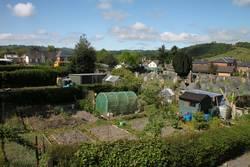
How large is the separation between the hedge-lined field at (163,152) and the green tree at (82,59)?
31.4 meters

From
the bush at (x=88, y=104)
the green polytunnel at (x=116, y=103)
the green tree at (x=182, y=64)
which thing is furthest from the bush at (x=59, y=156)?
the green tree at (x=182, y=64)

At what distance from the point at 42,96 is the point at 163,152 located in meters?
18.1

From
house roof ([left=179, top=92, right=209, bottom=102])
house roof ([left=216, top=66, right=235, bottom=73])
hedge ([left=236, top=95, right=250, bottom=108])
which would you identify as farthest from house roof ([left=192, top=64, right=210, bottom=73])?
house roof ([left=179, top=92, right=209, bottom=102])

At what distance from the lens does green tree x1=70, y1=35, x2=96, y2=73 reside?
1686 inches

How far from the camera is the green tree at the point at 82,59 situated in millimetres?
42812

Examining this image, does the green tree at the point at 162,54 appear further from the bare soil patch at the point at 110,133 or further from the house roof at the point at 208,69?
the bare soil patch at the point at 110,133

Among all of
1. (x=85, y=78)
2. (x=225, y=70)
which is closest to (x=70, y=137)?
(x=85, y=78)

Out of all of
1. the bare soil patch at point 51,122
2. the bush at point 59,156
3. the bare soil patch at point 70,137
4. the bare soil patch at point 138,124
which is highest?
the bush at point 59,156

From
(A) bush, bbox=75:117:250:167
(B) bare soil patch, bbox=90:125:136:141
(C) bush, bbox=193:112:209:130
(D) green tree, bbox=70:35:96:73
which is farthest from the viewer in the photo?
(D) green tree, bbox=70:35:96:73

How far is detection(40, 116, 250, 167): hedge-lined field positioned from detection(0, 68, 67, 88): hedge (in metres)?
26.5

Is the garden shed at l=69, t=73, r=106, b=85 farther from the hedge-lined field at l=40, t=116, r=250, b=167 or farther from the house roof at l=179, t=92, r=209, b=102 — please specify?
the hedge-lined field at l=40, t=116, r=250, b=167

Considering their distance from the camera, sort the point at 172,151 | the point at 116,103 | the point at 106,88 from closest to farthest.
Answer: the point at 172,151 < the point at 116,103 < the point at 106,88

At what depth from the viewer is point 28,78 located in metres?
35.4

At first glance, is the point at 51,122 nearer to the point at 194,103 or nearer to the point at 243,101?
the point at 194,103
